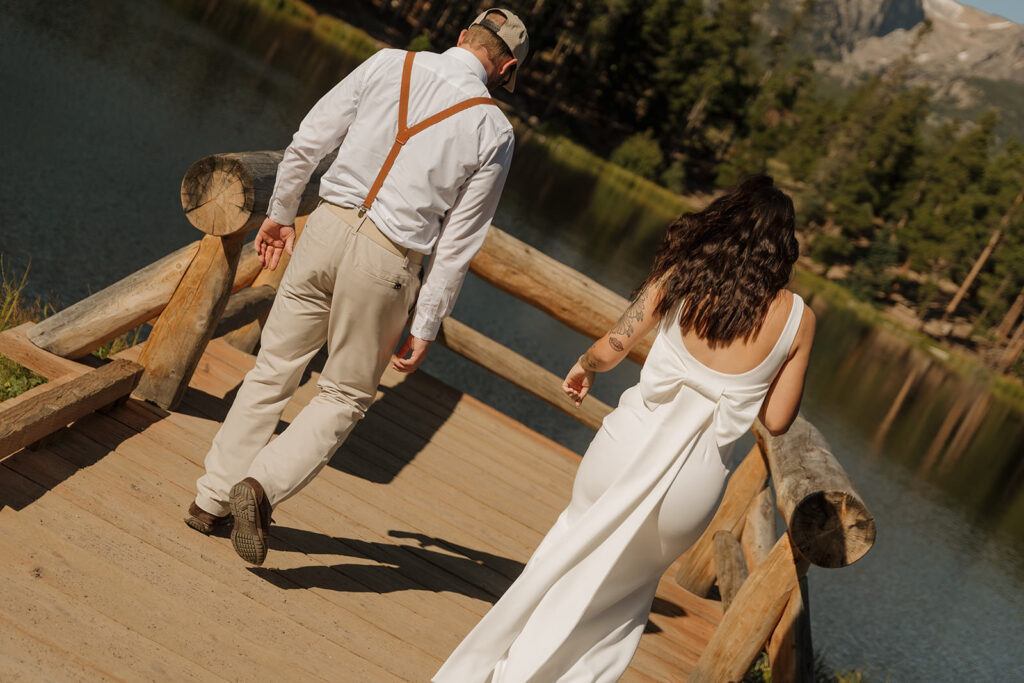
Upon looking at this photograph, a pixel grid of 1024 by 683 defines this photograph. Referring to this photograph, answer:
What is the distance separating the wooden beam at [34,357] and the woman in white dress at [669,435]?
2482 millimetres

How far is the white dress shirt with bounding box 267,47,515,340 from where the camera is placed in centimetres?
324

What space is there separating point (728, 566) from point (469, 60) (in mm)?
3022

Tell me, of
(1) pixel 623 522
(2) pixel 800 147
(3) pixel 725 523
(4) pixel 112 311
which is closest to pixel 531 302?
(3) pixel 725 523

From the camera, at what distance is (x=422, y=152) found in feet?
10.6

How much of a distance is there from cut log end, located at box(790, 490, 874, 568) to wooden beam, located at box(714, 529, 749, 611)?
131 cm

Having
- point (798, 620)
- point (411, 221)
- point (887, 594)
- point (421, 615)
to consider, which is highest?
point (411, 221)

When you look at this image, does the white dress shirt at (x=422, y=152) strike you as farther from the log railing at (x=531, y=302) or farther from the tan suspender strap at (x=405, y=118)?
the log railing at (x=531, y=302)

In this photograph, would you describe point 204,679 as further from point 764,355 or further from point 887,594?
point 887,594

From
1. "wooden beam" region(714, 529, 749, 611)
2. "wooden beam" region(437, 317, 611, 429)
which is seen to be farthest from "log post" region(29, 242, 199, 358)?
"wooden beam" region(714, 529, 749, 611)

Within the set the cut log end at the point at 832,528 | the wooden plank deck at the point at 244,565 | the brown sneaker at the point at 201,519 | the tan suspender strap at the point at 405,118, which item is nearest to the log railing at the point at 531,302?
the cut log end at the point at 832,528

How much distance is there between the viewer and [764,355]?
2945 mm

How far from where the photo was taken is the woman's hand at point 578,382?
10.9 ft

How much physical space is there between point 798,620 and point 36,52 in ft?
55.6

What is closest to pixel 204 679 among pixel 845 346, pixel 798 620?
pixel 798 620
